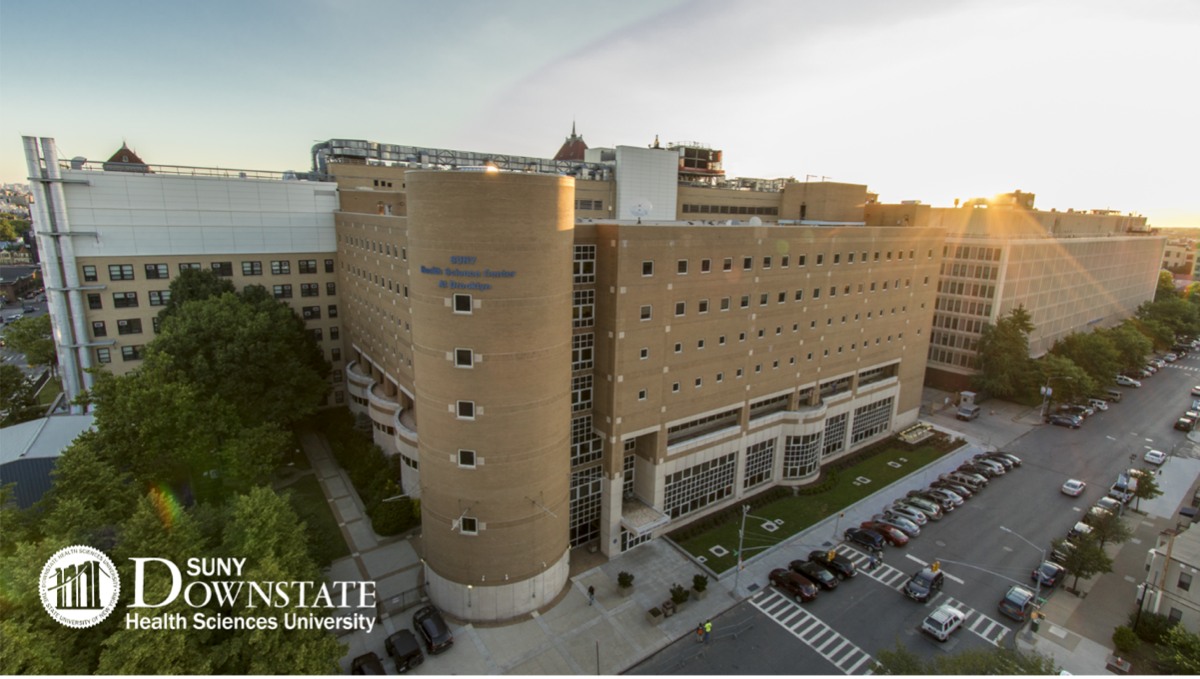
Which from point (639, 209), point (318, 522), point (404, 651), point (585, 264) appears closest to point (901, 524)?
point (639, 209)

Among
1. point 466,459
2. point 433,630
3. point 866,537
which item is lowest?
point 866,537

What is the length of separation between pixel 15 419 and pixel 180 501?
Answer: 29877mm

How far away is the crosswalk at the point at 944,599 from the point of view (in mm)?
33625

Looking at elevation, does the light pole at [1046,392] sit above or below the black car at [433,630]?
above

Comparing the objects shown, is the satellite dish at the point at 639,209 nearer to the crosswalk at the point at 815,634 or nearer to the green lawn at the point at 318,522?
the crosswalk at the point at 815,634

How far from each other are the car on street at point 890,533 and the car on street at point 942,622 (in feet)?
26.1

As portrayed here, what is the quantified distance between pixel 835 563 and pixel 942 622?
23.8 ft

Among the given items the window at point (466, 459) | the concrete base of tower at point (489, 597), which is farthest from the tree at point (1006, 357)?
the window at point (466, 459)

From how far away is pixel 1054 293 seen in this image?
279 ft

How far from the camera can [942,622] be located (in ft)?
108

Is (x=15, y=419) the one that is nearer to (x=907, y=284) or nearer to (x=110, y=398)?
(x=110, y=398)

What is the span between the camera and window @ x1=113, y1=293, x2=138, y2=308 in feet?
184

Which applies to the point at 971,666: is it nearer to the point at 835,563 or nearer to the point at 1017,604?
the point at 835,563

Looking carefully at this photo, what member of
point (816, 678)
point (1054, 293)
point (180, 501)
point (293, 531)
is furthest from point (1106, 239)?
point (180, 501)
